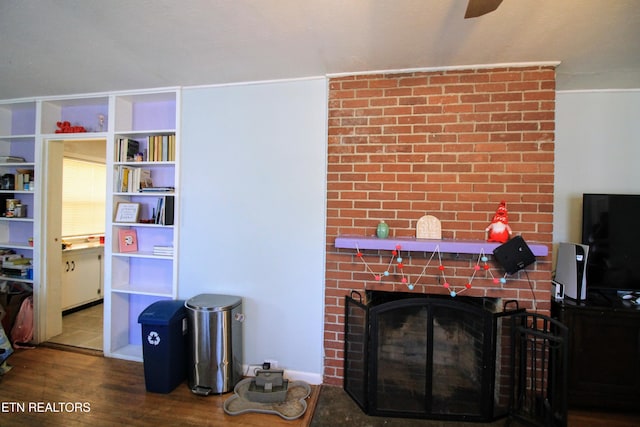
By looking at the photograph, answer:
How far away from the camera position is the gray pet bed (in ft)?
6.45

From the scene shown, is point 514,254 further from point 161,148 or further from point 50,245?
point 50,245

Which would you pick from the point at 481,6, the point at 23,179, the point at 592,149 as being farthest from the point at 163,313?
the point at 592,149

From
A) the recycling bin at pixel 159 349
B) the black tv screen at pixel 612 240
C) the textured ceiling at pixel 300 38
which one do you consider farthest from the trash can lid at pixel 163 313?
the black tv screen at pixel 612 240

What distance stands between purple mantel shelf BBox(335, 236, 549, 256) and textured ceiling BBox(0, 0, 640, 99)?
4.22 feet

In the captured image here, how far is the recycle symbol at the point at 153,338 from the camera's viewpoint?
2172 millimetres

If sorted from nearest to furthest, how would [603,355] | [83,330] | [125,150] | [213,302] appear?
[603,355], [213,302], [125,150], [83,330]

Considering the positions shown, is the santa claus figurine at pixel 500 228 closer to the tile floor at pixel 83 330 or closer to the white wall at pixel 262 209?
the white wall at pixel 262 209

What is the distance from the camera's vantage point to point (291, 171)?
7.70 feet

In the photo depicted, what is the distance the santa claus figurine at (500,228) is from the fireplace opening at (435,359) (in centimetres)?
48

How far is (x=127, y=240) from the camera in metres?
2.74

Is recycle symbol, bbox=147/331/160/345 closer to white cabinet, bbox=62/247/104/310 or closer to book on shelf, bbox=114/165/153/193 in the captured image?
book on shelf, bbox=114/165/153/193

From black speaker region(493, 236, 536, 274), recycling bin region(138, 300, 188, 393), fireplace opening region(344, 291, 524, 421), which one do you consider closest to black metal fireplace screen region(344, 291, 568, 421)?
fireplace opening region(344, 291, 524, 421)

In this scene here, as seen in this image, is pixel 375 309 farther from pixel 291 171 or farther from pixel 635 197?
pixel 635 197

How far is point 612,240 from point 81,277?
5652mm
